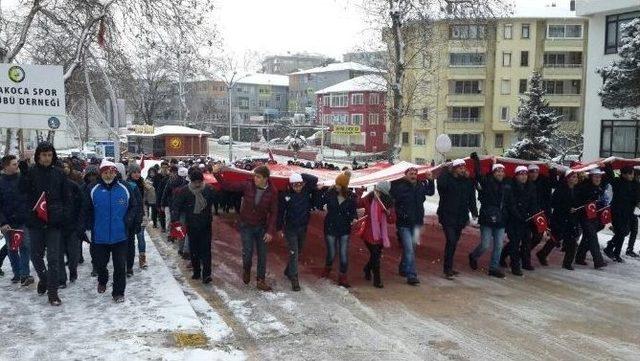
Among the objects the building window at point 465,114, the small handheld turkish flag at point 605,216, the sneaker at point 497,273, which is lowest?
the sneaker at point 497,273

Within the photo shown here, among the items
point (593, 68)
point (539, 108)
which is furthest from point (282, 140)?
point (593, 68)

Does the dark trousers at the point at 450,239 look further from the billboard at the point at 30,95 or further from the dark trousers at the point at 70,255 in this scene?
the billboard at the point at 30,95

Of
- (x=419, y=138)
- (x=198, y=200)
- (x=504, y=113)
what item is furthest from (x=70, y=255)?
(x=504, y=113)

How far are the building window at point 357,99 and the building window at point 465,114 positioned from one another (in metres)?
14.6

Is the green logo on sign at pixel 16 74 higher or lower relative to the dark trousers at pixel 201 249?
higher

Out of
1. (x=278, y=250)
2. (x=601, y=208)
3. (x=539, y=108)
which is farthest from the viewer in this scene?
(x=539, y=108)

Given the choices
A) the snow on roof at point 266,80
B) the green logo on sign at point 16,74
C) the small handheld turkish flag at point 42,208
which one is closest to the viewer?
the small handheld turkish flag at point 42,208

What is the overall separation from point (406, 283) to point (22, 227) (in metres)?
5.19

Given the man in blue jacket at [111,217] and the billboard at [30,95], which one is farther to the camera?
the billboard at [30,95]

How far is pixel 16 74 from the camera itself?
966 cm

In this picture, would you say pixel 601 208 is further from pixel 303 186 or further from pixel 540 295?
pixel 303 186

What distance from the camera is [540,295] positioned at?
7906mm

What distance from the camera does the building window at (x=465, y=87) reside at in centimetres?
5150

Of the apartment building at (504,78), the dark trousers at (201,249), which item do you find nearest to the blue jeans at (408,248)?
the dark trousers at (201,249)
